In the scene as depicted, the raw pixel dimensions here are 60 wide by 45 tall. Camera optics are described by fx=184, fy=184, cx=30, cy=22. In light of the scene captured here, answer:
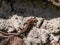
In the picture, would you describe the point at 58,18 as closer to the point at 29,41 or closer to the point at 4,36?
the point at 29,41

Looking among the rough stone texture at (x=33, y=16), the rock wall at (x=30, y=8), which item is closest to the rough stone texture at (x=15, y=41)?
the rough stone texture at (x=33, y=16)

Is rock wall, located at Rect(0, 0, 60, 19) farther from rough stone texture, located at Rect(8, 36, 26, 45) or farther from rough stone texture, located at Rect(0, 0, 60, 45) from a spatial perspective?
rough stone texture, located at Rect(8, 36, 26, 45)

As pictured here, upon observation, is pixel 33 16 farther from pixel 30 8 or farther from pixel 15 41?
pixel 15 41

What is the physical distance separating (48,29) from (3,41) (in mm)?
280

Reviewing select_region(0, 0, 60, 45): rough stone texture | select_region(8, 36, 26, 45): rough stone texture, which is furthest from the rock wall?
select_region(8, 36, 26, 45): rough stone texture

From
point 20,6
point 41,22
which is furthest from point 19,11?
point 41,22

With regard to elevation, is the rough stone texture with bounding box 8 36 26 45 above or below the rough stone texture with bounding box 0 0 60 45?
below

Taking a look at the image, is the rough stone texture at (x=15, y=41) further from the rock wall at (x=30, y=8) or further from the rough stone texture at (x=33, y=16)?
the rock wall at (x=30, y=8)

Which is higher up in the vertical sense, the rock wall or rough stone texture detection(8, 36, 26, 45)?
the rock wall

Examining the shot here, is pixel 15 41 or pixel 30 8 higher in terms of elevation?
pixel 30 8

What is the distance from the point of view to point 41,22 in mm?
1106

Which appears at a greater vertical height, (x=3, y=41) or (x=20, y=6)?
(x=20, y=6)

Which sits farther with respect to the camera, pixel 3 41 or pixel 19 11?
pixel 19 11

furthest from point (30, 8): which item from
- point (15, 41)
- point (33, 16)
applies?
point (15, 41)
